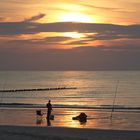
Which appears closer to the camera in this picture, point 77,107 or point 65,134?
point 65,134

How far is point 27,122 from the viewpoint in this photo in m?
32.3

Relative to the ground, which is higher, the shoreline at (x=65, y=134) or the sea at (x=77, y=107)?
the sea at (x=77, y=107)

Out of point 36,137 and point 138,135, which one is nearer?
point 36,137

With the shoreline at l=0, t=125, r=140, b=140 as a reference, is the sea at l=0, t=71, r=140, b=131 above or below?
above

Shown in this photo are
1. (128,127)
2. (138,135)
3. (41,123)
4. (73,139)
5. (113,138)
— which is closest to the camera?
(73,139)

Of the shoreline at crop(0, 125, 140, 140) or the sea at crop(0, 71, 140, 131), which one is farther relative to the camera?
the sea at crop(0, 71, 140, 131)

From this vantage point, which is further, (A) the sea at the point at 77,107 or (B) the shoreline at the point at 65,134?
(A) the sea at the point at 77,107

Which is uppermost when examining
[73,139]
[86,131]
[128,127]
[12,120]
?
[12,120]

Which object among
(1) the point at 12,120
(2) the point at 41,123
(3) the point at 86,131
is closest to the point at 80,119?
(2) the point at 41,123

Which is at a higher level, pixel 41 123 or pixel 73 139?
pixel 41 123

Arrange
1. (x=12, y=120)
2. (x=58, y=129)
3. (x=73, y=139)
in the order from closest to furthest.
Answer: (x=73, y=139) → (x=58, y=129) → (x=12, y=120)

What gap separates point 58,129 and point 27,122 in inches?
270

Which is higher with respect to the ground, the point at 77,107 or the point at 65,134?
the point at 77,107

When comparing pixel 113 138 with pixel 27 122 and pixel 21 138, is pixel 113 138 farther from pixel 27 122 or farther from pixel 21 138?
pixel 27 122
